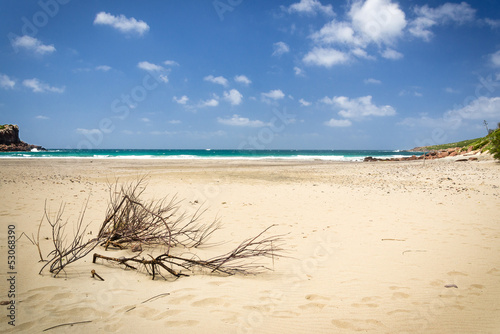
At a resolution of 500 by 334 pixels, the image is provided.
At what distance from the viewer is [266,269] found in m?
3.58

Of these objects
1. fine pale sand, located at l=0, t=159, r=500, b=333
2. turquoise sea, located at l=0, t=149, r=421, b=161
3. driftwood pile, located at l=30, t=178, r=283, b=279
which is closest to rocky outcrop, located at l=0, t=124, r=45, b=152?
turquoise sea, located at l=0, t=149, r=421, b=161

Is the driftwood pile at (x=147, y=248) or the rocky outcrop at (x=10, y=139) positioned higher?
the rocky outcrop at (x=10, y=139)

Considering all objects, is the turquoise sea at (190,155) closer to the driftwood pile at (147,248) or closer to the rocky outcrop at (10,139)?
the rocky outcrop at (10,139)

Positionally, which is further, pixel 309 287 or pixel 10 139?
pixel 10 139

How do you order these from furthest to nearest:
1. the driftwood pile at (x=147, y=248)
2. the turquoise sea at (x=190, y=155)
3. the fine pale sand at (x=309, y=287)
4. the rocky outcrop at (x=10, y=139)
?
1. the rocky outcrop at (x=10, y=139)
2. the turquoise sea at (x=190, y=155)
3. the driftwood pile at (x=147, y=248)
4. the fine pale sand at (x=309, y=287)

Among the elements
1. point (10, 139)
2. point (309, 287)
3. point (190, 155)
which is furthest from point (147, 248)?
point (10, 139)

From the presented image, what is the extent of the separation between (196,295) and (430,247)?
3.97 m

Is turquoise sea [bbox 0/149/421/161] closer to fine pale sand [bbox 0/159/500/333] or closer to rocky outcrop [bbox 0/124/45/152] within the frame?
rocky outcrop [bbox 0/124/45/152]

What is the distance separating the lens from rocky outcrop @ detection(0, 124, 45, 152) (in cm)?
5853

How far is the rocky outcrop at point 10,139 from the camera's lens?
58.5 metres

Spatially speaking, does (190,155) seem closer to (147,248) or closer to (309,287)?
(147,248)

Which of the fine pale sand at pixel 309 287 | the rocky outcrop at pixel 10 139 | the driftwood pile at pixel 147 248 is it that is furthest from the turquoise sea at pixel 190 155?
the driftwood pile at pixel 147 248

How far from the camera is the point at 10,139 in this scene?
61.2 metres

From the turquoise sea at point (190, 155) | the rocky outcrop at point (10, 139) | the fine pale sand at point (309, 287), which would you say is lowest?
the fine pale sand at point (309, 287)
